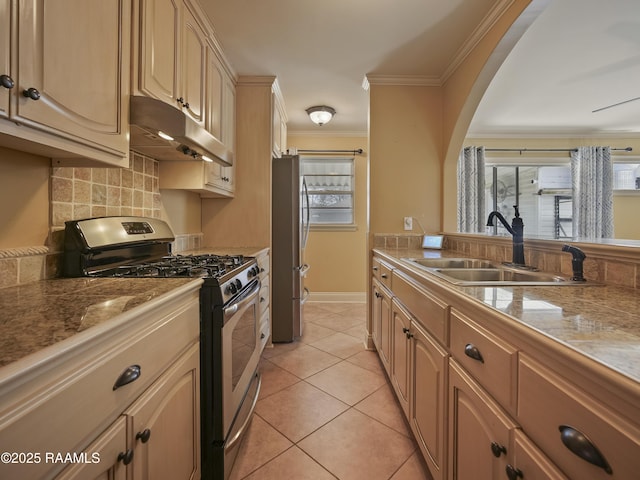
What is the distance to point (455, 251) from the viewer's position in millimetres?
2299

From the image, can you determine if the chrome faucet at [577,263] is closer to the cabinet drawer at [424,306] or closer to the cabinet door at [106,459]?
the cabinet drawer at [424,306]

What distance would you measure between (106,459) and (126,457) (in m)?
0.06

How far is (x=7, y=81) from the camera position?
2.30 feet

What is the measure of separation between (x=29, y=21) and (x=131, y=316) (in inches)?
32.5

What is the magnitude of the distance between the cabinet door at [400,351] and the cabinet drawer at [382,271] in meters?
0.19

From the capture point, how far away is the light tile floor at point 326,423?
4.32 ft

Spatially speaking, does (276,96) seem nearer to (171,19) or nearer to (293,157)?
(293,157)

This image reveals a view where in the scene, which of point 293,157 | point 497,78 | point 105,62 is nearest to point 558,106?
point 497,78

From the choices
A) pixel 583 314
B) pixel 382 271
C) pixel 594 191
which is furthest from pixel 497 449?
pixel 594 191

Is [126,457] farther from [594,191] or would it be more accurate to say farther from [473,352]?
[594,191]

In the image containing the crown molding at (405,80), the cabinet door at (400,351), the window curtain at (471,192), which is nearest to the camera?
the cabinet door at (400,351)

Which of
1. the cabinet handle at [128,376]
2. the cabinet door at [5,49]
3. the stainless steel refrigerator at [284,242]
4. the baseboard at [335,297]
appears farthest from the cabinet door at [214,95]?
the baseboard at [335,297]

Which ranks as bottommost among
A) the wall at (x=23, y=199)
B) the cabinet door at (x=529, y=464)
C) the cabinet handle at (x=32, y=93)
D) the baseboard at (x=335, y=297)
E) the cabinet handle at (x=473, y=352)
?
the baseboard at (x=335, y=297)

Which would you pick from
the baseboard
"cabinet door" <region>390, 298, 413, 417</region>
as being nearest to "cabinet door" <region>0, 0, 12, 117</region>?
"cabinet door" <region>390, 298, 413, 417</region>
